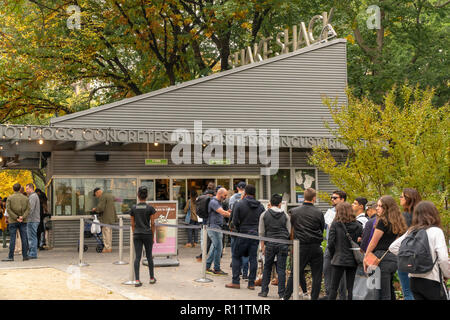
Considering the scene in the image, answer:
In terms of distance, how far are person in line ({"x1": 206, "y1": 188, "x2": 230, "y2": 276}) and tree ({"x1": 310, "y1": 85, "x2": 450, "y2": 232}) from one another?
3.12m

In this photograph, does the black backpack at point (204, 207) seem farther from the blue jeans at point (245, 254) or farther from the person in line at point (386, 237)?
the person in line at point (386, 237)

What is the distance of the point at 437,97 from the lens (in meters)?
29.2

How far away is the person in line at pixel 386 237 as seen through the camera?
25.1 feet

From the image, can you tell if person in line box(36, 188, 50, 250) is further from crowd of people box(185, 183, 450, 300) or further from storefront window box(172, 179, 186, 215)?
crowd of people box(185, 183, 450, 300)

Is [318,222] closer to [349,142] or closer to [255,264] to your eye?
[255,264]

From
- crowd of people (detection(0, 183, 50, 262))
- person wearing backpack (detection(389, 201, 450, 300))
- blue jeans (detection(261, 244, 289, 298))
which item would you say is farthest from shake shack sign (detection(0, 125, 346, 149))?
person wearing backpack (detection(389, 201, 450, 300))

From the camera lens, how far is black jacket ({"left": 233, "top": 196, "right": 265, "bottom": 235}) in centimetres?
1078

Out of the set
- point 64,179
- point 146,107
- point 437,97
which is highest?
point 437,97

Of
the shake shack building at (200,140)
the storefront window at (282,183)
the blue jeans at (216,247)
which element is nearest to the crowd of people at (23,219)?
the shake shack building at (200,140)

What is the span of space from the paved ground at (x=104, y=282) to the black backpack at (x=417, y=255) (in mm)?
3860
